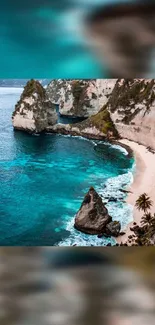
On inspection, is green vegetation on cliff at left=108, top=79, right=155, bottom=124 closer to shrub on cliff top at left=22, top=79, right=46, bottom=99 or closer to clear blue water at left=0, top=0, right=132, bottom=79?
shrub on cliff top at left=22, top=79, right=46, bottom=99

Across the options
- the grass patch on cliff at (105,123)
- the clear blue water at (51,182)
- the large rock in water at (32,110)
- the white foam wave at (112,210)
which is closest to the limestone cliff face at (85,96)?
the large rock in water at (32,110)

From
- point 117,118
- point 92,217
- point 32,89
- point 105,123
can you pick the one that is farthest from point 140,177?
point 32,89

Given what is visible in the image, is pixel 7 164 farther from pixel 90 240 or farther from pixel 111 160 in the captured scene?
pixel 90 240

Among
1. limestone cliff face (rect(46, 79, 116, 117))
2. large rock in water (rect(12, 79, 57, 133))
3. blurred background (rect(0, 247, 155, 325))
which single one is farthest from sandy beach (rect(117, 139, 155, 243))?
blurred background (rect(0, 247, 155, 325))

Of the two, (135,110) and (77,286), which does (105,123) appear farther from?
(77,286)

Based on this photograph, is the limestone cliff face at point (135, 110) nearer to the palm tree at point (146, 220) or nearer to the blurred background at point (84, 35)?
the palm tree at point (146, 220)
